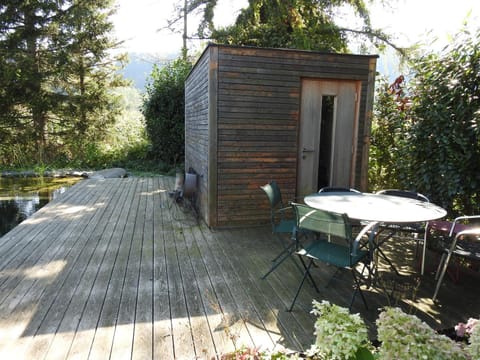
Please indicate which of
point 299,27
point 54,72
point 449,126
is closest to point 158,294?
point 449,126

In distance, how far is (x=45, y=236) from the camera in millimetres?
4168

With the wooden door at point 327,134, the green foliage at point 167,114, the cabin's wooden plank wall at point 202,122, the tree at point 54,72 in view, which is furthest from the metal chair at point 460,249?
the tree at point 54,72

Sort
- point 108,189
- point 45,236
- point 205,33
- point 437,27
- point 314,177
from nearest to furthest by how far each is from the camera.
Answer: point 437,27
point 45,236
point 314,177
point 108,189
point 205,33

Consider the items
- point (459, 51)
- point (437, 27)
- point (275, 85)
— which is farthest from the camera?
point (275, 85)

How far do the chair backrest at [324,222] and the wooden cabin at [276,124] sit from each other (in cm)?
205

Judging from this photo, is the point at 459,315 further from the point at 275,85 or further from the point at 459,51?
the point at 275,85

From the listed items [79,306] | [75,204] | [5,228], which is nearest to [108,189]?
[75,204]

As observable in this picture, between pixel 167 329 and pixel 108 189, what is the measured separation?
18.8 ft

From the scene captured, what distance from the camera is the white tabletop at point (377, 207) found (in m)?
2.49

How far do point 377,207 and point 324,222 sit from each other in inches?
27.3

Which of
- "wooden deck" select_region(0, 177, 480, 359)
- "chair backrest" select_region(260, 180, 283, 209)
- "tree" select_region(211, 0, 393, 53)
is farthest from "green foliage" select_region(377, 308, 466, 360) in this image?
"tree" select_region(211, 0, 393, 53)

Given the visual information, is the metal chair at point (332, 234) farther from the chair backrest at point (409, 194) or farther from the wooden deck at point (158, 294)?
the chair backrest at point (409, 194)

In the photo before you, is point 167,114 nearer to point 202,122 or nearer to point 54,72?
point 54,72

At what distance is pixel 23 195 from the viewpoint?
7207 mm
